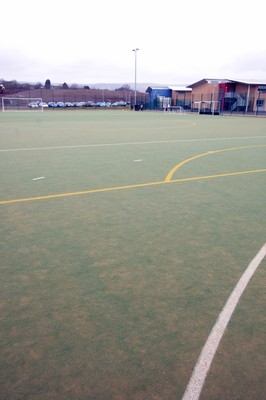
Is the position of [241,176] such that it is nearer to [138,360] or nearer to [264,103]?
[138,360]

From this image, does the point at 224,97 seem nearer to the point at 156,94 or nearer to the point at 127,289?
the point at 156,94

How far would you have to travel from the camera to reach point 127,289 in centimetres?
404

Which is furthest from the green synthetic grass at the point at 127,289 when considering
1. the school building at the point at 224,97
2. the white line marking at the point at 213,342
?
the school building at the point at 224,97

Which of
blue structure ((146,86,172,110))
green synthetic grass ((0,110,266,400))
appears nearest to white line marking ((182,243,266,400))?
→ green synthetic grass ((0,110,266,400))

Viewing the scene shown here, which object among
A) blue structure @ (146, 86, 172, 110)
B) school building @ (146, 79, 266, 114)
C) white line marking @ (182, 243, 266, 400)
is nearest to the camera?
white line marking @ (182, 243, 266, 400)

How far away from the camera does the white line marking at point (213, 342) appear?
107 inches

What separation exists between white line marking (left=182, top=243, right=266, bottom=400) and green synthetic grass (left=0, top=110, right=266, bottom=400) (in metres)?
0.05

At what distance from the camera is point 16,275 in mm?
4316

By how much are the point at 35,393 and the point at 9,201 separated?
5201 millimetres

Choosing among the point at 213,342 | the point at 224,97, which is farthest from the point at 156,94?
the point at 213,342

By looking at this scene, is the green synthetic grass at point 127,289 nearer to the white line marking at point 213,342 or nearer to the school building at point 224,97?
the white line marking at point 213,342

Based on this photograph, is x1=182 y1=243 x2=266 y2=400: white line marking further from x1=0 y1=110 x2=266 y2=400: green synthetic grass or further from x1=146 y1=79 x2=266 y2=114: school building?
x1=146 y1=79 x2=266 y2=114: school building

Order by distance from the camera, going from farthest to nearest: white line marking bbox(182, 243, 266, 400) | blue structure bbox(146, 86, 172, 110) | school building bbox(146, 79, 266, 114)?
blue structure bbox(146, 86, 172, 110)
school building bbox(146, 79, 266, 114)
white line marking bbox(182, 243, 266, 400)

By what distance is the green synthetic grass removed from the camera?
111 inches
